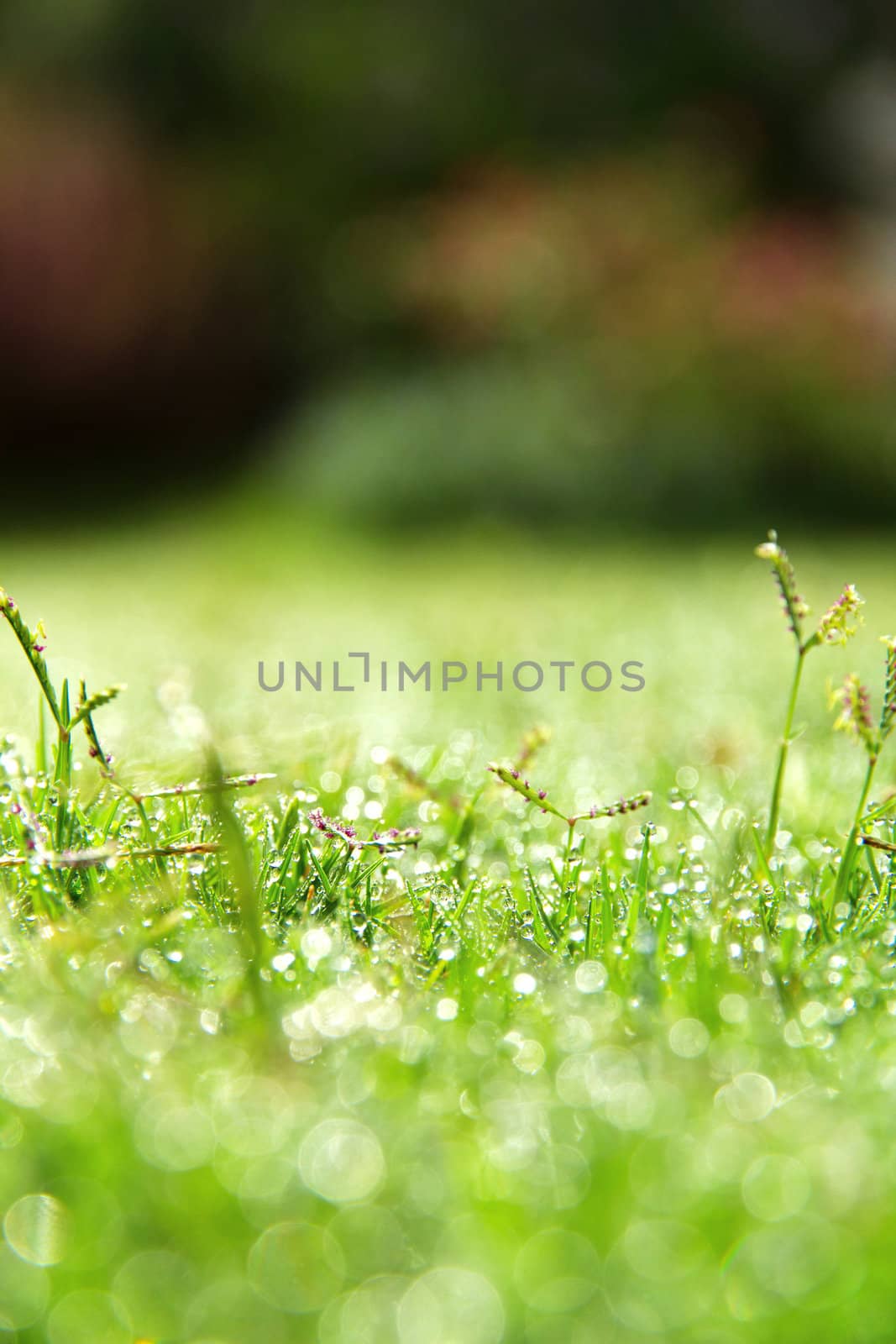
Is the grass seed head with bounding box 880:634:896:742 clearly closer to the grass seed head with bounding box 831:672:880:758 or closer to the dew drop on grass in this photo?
the grass seed head with bounding box 831:672:880:758

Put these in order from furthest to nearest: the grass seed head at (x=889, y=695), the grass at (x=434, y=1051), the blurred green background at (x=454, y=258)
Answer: the blurred green background at (x=454, y=258)
the grass seed head at (x=889, y=695)
the grass at (x=434, y=1051)

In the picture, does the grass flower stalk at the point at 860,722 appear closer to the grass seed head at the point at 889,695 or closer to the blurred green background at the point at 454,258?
the grass seed head at the point at 889,695

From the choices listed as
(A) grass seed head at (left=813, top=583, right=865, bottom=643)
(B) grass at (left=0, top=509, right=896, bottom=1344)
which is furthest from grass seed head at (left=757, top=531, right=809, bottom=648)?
(B) grass at (left=0, top=509, right=896, bottom=1344)

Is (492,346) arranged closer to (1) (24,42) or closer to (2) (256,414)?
(2) (256,414)

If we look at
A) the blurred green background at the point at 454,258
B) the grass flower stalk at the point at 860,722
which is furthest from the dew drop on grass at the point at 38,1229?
the blurred green background at the point at 454,258

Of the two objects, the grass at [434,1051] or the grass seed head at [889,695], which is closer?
the grass at [434,1051]

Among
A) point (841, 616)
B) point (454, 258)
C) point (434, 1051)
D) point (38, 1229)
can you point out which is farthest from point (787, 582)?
point (454, 258)
